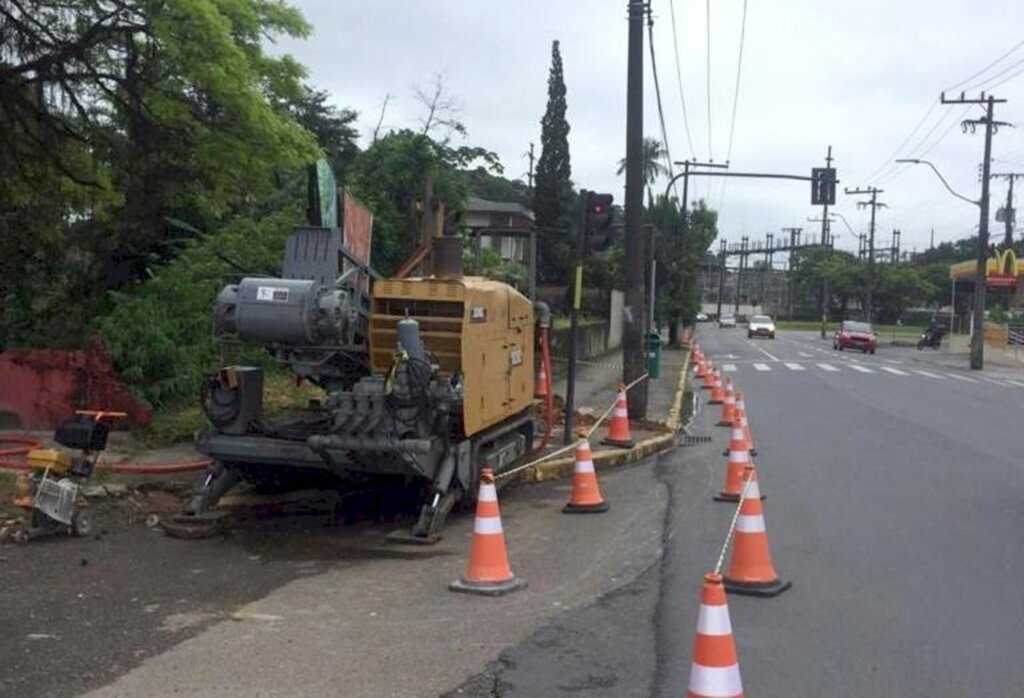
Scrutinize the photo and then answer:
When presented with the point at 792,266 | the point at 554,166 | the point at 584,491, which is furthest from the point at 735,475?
the point at 792,266

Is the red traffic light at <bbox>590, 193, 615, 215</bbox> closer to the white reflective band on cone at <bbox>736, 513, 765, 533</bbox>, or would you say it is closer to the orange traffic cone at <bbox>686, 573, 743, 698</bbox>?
the white reflective band on cone at <bbox>736, 513, 765, 533</bbox>

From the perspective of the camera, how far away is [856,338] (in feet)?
201

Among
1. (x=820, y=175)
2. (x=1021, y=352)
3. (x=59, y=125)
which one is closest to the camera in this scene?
(x=59, y=125)

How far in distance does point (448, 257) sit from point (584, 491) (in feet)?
8.12

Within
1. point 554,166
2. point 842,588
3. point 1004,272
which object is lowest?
point 842,588

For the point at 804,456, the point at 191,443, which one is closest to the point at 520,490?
the point at 191,443

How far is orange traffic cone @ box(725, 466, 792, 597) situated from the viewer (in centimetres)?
787

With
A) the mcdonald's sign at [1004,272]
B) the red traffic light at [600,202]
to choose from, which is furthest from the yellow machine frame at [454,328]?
the mcdonald's sign at [1004,272]

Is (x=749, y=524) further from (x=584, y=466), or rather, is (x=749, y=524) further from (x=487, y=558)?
(x=584, y=466)

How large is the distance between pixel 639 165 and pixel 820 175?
19.0m

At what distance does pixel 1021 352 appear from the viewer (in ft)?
198

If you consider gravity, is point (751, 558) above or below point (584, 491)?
above

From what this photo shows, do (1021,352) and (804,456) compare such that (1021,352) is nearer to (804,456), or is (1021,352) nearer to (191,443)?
(804,456)

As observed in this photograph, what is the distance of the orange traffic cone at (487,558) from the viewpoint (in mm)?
7934
